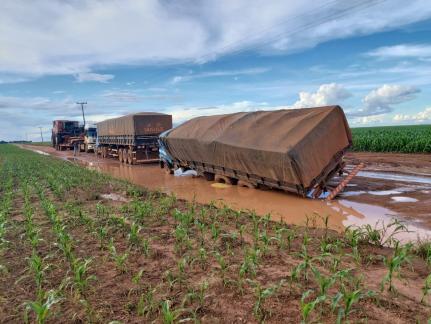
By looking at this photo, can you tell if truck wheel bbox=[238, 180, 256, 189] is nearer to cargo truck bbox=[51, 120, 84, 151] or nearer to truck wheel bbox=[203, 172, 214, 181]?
truck wheel bbox=[203, 172, 214, 181]

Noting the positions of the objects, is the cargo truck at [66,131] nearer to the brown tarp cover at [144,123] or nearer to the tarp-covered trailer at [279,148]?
the brown tarp cover at [144,123]

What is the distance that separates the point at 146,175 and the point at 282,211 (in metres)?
10.6

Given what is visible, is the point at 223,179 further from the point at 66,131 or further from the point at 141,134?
the point at 66,131

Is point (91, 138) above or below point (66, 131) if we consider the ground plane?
below

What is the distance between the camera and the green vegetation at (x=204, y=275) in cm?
396

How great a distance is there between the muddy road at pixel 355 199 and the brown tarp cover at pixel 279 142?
88 cm

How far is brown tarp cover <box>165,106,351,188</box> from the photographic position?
32.7 feet

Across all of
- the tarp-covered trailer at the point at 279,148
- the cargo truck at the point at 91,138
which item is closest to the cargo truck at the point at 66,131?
the cargo truck at the point at 91,138

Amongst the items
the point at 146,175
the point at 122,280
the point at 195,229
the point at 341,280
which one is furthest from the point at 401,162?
the point at 122,280

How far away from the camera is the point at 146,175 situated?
1877cm

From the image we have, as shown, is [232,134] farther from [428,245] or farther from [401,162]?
[401,162]

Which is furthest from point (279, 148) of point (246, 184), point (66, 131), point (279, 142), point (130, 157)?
point (66, 131)

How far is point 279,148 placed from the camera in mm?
10180

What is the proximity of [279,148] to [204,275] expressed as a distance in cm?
583
